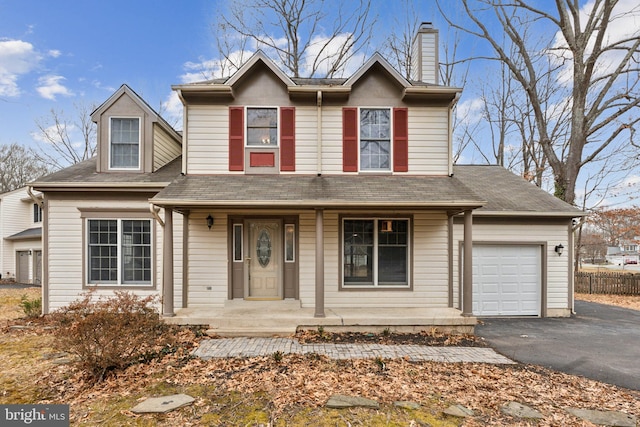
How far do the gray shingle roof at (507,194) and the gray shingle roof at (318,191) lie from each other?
209 centimetres

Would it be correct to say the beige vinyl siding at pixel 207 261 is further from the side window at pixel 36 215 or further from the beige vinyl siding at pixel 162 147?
the side window at pixel 36 215

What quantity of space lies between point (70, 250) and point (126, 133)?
345 cm

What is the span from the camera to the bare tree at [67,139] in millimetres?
22266

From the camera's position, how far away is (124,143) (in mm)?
8867

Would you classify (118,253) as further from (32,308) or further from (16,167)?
(16,167)

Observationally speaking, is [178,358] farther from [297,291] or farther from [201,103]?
[201,103]

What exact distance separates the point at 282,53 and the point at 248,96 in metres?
9.63

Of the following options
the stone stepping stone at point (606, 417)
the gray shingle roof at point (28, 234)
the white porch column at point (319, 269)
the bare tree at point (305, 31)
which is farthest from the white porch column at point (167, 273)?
the gray shingle roof at point (28, 234)

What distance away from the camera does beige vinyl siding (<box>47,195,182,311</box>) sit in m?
8.38

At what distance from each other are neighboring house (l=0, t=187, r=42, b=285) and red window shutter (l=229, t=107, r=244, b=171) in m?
18.9

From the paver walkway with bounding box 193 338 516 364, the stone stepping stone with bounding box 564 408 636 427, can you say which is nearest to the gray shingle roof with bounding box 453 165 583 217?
the paver walkway with bounding box 193 338 516 364

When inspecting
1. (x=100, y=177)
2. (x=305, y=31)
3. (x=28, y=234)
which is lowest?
(x=28, y=234)

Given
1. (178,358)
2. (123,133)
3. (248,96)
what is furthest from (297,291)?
(123,133)

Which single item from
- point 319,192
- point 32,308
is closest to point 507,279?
point 319,192
